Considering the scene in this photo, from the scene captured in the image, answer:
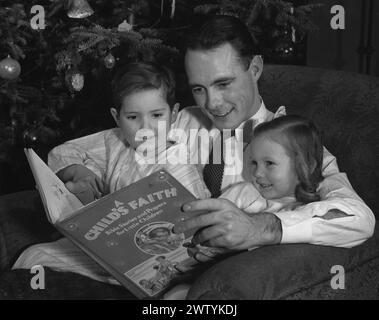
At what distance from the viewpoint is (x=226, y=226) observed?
66.4 inches

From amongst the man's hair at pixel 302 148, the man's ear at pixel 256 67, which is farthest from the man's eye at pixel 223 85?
the man's hair at pixel 302 148

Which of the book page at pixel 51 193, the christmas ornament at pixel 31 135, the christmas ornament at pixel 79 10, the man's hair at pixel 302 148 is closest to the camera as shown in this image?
the book page at pixel 51 193

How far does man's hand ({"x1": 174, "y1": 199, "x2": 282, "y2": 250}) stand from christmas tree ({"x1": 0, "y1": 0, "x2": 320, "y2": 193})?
3.95 feet

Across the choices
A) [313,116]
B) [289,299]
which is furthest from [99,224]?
[313,116]

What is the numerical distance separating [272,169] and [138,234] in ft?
1.59

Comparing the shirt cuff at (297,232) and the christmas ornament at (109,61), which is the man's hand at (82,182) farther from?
the shirt cuff at (297,232)

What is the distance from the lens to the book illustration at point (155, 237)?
174cm

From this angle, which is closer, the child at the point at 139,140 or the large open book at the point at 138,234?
the large open book at the point at 138,234

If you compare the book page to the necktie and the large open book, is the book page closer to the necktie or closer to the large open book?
the large open book

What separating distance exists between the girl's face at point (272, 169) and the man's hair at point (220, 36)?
430 millimetres

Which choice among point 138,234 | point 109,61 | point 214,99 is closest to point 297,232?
point 138,234

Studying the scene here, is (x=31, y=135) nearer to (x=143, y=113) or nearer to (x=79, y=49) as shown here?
(x=79, y=49)

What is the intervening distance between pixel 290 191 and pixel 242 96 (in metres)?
0.45

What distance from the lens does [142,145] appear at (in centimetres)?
233
